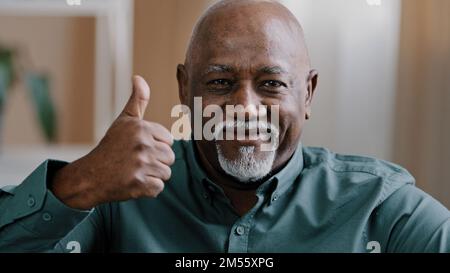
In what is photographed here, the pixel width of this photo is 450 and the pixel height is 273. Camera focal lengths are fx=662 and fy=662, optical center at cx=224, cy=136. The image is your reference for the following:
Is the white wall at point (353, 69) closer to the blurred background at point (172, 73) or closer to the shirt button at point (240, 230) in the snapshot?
the blurred background at point (172, 73)

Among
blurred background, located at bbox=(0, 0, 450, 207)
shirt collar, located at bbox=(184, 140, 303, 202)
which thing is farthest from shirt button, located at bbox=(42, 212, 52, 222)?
blurred background, located at bbox=(0, 0, 450, 207)

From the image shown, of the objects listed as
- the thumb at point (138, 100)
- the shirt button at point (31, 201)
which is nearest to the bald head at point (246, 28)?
the thumb at point (138, 100)

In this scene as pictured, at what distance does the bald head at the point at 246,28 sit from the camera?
103 centimetres

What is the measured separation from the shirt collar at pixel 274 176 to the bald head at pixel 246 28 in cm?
15

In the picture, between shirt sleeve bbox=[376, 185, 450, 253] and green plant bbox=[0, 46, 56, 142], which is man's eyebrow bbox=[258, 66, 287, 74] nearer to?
shirt sleeve bbox=[376, 185, 450, 253]

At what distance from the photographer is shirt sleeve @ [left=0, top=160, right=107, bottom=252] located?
0.85 m

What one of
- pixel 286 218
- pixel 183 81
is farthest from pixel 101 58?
pixel 286 218

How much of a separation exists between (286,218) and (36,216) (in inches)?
14.8

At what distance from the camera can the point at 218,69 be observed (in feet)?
3.37

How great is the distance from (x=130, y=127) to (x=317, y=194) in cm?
38

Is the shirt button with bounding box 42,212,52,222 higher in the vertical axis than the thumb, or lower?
lower

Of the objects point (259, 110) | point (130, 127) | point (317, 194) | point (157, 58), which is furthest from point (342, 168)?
point (157, 58)

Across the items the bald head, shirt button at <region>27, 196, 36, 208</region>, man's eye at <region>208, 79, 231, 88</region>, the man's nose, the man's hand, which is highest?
the bald head
